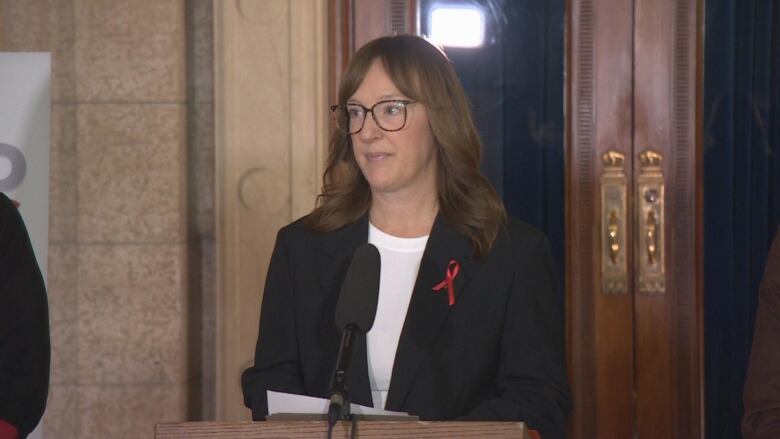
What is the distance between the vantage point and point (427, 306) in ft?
8.83

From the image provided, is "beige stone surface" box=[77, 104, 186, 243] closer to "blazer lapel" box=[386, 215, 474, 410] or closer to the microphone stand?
"blazer lapel" box=[386, 215, 474, 410]

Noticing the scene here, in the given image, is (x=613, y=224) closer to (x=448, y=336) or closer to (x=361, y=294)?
(x=448, y=336)

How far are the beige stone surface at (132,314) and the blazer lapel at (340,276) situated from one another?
60.6 inches

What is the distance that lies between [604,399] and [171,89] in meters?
2.14

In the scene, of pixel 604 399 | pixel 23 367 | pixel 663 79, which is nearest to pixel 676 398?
pixel 604 399

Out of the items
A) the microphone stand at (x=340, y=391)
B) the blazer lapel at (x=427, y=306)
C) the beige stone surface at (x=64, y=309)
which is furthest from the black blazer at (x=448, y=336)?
the beige stone surface at (x=64, y=309)

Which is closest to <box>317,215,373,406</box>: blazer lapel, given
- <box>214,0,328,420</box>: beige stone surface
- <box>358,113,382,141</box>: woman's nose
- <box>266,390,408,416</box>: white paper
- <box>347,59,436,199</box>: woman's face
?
<box>347,59,436,199</box>: woman's face

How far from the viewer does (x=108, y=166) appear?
4.32 metres

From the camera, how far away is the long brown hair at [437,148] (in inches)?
112

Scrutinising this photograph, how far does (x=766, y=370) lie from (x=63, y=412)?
9.73 feet

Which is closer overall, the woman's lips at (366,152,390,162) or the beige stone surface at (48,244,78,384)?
the woman's lips at (366,152,390,162)

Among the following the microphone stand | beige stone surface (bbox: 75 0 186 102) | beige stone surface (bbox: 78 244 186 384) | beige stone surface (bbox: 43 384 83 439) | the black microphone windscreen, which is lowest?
beige stone surface (bbox: 43 384 83 439)

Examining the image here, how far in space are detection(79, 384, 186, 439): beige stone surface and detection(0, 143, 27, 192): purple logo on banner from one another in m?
1.06

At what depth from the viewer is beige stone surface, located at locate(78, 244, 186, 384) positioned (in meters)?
4.30
